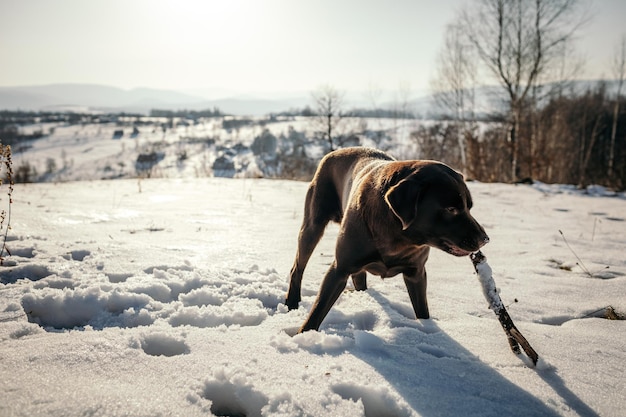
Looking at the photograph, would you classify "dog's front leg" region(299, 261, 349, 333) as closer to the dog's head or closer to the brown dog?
the brown dog

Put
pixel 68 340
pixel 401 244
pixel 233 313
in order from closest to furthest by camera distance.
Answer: pixel 68 340, pixel 401 244, pixel 233 313

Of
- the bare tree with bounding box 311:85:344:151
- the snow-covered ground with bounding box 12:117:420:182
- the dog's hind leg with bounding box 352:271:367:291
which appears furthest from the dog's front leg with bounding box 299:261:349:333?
the snow-covered ground with bounding box 12:117:420:182

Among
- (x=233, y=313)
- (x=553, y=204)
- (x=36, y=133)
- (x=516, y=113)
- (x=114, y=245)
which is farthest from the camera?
(x=36, y=133)

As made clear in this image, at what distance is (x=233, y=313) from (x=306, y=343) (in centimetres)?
73

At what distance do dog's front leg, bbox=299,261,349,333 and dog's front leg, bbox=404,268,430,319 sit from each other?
1.79 feet

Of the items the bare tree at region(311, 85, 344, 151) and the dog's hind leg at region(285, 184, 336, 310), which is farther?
the bare tree at region(311, 85, 344, 151)

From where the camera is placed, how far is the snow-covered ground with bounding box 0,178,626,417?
5.64ft

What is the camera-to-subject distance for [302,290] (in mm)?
3490

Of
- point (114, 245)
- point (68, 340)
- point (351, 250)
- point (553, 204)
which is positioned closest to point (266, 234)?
point (114, 245)

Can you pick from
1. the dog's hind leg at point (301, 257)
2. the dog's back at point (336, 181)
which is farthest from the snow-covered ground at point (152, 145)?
the dog's hind leg at point (301, 257)

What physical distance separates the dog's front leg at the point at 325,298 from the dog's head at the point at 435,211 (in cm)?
55

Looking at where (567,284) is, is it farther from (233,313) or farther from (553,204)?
(553,204)

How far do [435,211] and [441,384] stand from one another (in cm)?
99

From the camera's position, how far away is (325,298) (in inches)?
97.8
